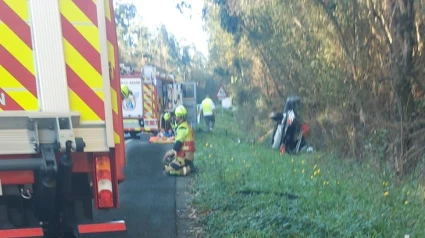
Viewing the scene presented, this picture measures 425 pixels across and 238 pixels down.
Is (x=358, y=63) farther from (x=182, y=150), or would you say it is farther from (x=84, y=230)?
(x=84, y=230)

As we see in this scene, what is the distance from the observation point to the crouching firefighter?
9.92 m

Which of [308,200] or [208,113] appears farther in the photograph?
[208,113]

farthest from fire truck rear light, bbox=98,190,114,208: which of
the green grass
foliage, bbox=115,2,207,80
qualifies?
foliage, bbox=115,2,207,80

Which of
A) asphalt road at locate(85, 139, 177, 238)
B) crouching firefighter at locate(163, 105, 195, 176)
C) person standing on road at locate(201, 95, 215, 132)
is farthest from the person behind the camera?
person standing on road at locate(201, 95, 215, 132)

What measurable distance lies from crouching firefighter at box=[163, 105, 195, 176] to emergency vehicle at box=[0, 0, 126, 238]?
6025 mm

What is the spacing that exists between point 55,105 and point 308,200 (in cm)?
437

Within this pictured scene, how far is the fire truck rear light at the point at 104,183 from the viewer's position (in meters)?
3.78

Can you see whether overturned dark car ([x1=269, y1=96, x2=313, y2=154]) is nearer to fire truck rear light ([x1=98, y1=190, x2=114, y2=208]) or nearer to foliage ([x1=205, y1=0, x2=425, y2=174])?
foliage ([x1=205, y1=0, x2=425, y2=174])

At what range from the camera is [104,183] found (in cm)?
381

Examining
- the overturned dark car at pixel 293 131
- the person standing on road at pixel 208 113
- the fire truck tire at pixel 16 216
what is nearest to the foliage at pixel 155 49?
the person standing on road at pixel 208 113

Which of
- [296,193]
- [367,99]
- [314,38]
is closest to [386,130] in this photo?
[367,99]

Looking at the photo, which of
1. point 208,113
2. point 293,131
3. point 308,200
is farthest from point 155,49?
point 308,200

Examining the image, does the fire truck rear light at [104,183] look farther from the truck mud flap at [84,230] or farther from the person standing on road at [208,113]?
the person standing on road at [208,113]

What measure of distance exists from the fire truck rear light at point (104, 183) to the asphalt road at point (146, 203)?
0.89 feet
